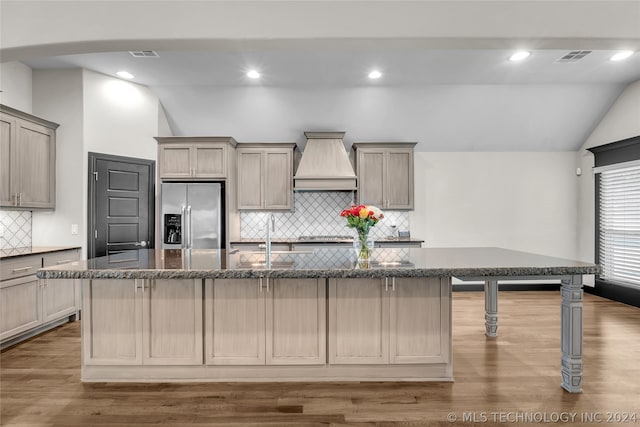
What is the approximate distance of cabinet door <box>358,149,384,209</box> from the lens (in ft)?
19.6

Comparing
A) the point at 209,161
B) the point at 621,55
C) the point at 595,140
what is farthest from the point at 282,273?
the point at 595,140

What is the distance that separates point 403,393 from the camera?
2762mm

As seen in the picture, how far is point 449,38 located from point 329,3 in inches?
33.1

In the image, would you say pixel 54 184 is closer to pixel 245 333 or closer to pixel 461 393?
pixel 245 333

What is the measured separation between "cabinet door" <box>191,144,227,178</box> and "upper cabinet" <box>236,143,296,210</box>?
365mm

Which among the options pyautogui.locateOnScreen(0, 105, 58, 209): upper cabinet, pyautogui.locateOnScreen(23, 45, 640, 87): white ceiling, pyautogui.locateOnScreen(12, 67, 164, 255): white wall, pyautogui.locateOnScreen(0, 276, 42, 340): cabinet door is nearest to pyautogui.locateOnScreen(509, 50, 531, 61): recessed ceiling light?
pyautogui.locateOnScreen(23, 45, 640, 87): white ceiling

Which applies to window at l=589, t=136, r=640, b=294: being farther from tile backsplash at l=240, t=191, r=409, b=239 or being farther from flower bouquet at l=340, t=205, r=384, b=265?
flower bouquet at l=340, t=205, r=384, b=265

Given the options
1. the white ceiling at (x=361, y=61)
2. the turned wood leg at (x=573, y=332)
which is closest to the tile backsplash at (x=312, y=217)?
the white ceiling at (x=361, y=61)

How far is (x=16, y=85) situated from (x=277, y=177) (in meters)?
3.32

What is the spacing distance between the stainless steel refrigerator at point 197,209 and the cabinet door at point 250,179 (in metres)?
0.42

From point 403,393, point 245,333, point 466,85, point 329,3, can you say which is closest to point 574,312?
→ point 403,393

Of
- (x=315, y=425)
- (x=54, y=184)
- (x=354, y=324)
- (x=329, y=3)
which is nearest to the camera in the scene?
(x=315, y=425)

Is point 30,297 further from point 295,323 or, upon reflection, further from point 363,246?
point 363,246

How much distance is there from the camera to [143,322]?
9.61 ft
